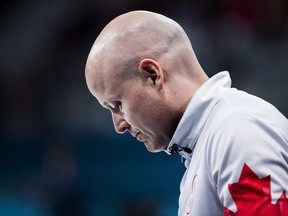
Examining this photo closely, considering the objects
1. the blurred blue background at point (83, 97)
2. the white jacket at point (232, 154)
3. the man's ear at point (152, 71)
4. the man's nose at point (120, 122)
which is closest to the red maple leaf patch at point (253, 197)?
the white jacket at point (232, 154)

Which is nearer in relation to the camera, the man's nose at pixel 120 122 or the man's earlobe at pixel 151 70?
the man's earlobe at pixel 151 70

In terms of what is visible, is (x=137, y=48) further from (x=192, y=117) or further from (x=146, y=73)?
(x=192, y=117)

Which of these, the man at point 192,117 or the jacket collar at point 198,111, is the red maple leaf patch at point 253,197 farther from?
the jacket collar at point 198,111

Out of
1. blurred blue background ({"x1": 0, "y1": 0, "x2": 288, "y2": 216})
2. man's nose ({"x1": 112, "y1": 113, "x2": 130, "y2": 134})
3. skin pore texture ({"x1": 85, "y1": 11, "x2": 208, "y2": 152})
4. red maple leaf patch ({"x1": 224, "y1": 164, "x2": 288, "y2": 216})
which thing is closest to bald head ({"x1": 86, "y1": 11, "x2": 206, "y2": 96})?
skin pore texture ({"x1": 85, "y1": 11, "x2": 208, "y2": 152})

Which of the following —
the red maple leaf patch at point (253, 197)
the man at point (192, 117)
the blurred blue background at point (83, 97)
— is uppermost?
the blurred blue background at point (83, 97)

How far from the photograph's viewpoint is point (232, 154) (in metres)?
1.28

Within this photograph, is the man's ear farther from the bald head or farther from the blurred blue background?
the blurred blue background

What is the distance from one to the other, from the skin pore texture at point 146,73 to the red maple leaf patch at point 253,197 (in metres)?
0.35

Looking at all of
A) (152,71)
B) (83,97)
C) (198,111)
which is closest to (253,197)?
(198,111)

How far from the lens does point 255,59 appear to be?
4887 mm

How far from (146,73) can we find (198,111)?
6.8 inches

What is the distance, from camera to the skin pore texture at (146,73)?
5.08 feet

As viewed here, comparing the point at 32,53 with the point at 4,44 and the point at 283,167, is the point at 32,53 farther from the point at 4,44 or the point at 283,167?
the point at 283,167

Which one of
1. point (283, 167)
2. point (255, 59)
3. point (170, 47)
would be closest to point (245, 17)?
point (255, 59)
